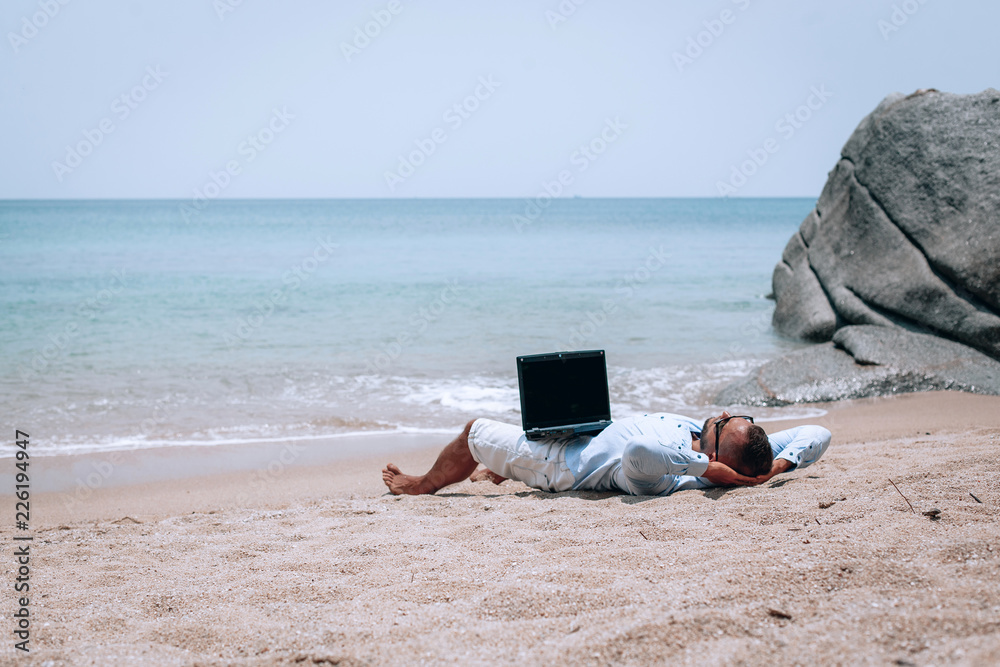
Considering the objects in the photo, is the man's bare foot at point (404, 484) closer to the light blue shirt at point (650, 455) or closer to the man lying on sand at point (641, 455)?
the man lying on sand at point (641, 455)

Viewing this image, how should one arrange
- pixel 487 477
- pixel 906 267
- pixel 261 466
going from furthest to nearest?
pixel 906 267 → pixel 261 466 → pixel 487 477

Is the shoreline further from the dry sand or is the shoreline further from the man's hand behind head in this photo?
the man's hand behind head

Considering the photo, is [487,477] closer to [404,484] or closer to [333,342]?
[404,484]

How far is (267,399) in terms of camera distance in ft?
27.5

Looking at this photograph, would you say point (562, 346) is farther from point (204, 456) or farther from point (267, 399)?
point (204, 456)

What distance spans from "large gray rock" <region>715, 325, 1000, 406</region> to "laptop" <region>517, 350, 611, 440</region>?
3.99 meters
